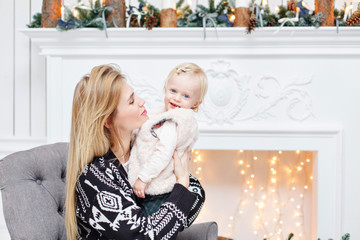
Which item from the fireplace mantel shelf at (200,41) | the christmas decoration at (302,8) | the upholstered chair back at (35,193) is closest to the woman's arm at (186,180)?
the upholstered chair back at (35,193)

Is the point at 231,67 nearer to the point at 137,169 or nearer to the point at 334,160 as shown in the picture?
the point at 334,160

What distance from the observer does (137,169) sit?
4.67 ft

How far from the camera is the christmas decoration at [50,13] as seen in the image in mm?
2369

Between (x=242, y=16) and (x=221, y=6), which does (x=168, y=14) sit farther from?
(x=242, y=16)

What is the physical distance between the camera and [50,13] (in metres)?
2.38

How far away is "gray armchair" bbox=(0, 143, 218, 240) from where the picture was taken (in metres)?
1.46

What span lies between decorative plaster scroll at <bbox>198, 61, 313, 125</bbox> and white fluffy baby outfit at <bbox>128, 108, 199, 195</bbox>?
92 centimetres

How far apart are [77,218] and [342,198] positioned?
1690 mm

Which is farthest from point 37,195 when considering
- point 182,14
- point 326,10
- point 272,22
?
point 326,10

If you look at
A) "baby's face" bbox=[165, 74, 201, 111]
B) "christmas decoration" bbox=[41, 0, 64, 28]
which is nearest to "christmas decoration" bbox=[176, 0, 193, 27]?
"christmas decoration" bbox=[41, 0, 64, 28]

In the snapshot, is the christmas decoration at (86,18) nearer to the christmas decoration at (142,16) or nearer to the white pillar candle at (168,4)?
the christmas decoration at (142,16)

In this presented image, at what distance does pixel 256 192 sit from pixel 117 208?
174 centimetres

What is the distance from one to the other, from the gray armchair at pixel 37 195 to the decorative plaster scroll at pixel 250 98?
853 mm

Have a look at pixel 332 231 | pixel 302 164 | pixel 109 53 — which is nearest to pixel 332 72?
pixel 302 164
